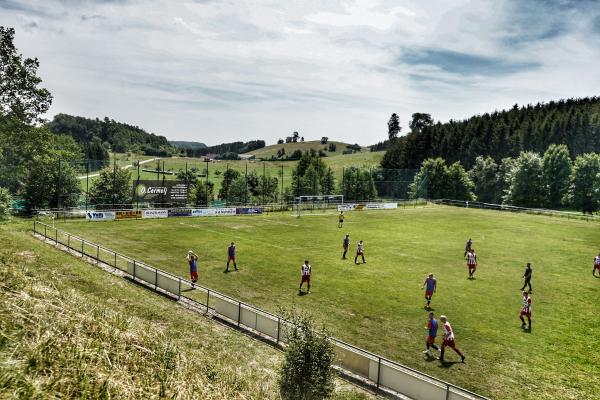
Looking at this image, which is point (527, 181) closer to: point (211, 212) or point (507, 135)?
point (507, 135)

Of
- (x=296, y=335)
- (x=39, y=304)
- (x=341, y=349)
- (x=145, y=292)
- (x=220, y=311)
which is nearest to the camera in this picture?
(x=39, y=304)

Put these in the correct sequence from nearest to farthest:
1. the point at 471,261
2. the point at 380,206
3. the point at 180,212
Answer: the point at 471,261, the point at 180,212, the point at 380,206

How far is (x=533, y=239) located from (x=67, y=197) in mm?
59258

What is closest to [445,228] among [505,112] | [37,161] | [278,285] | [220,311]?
[278,285]

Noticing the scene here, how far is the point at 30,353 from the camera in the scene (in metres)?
7.99

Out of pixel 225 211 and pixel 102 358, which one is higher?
pixel 102 358

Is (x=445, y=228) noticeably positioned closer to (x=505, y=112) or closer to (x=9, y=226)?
(x=9, y=226)

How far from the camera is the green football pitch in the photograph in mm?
16328

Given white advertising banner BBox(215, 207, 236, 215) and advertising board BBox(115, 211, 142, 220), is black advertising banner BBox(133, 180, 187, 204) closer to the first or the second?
advertising board BBox(115, 211, 142, 220)

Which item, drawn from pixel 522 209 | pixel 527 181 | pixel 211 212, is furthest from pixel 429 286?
pixel 527 181

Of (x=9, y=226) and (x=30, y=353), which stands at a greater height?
(x=30, y=353)

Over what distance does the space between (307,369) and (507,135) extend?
375 feet

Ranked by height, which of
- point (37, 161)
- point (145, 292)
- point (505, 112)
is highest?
point (505, 112)

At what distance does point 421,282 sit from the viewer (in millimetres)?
26984
